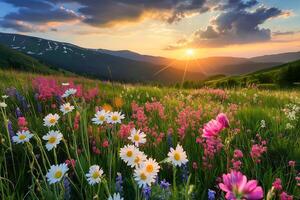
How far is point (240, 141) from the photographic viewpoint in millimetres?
4895

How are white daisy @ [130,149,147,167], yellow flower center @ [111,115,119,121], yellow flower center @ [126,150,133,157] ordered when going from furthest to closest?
yellow flower center @ [111,115,119,121] → yellow flower center @ [126,150,133,157] → white daisy @ [130,149,147,167]

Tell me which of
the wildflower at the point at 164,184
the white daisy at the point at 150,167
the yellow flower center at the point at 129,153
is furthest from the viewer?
the wildflower at the point at 164,184

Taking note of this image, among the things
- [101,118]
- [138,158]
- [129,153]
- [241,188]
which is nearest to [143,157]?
[138,158]

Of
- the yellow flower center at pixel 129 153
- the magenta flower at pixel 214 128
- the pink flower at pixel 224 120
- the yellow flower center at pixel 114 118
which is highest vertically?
the pink flower at pixel 224 120

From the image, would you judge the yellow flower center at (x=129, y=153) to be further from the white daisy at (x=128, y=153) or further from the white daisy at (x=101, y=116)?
the white daisy at (x=101, y=116)

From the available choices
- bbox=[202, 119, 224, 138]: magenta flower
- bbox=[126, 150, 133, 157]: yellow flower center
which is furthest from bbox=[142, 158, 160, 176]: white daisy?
bbox=[202, 119, 224, 138]: magenta flower

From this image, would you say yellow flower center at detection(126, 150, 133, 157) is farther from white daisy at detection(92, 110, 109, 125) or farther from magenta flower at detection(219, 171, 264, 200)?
magenta flower at detection(219, 171, 264, 200)

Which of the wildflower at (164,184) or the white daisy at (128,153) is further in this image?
the wildflower at (164,184)

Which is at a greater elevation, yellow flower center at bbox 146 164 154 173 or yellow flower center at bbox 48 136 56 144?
yellow flower center at bbox 146 164 154 173

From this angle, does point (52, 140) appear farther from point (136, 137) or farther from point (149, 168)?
point (149, 168)

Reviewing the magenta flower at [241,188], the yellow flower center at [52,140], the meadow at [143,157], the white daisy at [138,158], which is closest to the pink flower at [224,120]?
the meadow at [143,157]

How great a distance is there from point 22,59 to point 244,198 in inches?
7121

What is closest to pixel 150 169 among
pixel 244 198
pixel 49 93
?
pixel 244 198

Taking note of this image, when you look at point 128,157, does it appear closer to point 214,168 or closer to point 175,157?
point 175,157
